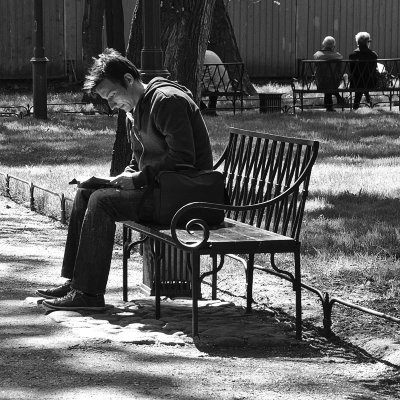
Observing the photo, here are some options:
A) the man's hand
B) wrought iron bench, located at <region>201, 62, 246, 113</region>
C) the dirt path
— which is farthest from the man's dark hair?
wrought iron bench, located at <region>201, 62, 246, 113</region>

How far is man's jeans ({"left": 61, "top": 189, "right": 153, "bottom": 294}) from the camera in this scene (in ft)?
21.6

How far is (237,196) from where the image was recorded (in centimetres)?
740

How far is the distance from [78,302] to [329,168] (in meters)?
7.23

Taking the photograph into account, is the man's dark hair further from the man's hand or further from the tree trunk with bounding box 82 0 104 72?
the tree trunk with bounding box 82 0 104 72

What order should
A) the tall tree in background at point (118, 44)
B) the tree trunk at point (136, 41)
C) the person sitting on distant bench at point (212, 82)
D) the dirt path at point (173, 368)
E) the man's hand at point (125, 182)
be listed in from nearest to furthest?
1. the dirt path at point (173, 368)
2. the man's hand at point (125, 182)
3. the tall tree in background at point (118, 44)
4. the tree trunk at point (136, 41)
5. the person sitting on distant bench at point (212, 82)

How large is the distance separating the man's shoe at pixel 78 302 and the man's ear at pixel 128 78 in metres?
1.19

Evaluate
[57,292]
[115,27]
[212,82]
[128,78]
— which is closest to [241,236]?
[128,78]

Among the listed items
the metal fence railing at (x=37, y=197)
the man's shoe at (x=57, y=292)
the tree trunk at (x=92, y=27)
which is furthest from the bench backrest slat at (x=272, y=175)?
the tree trunk at (x=92, y=27)

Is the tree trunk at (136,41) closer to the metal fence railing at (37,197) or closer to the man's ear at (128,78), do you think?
the metal fence railing at (37,197)

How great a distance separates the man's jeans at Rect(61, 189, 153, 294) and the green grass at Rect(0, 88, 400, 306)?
4.72 feet

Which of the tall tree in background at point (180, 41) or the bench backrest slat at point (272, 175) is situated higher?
the tall tree in background at point (180, 41)

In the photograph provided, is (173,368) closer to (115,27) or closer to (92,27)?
(115,27)

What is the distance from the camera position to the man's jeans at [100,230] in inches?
259

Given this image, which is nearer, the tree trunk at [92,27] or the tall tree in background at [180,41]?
the tall tree in background at [180,41]
